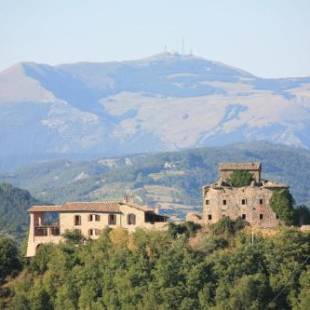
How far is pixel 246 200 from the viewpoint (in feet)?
273

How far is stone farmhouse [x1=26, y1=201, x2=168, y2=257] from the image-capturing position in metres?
86.1

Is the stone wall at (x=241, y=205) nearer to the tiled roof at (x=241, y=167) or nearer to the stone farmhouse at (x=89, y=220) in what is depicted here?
the stone farmhouse at (x=89, y=220)

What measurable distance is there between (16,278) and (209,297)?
16.0 meters

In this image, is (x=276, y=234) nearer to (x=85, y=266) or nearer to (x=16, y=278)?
(x=85, y=266)

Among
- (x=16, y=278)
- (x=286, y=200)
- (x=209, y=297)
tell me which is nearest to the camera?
(x=209, y=297)

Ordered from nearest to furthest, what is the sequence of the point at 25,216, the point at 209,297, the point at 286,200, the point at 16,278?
1. the point at 209,297
2. the point at 286,200
3. the point at 16,278
4. the point at 25,216

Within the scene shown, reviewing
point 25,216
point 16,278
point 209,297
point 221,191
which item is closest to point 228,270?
point 209,297

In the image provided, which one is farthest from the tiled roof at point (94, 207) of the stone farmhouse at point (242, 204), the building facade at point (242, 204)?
the building facade at point (242, 204)

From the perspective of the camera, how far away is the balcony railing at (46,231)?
291 feet

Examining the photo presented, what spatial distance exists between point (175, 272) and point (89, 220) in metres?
10.1

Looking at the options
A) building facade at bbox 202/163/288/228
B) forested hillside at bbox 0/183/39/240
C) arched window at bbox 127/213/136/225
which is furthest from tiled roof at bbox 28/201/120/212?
forested hillside at bbox 0/183/39/240

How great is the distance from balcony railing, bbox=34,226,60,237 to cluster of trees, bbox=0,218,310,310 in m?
2.62

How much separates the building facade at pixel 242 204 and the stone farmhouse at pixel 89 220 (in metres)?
3.16

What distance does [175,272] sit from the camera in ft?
261
